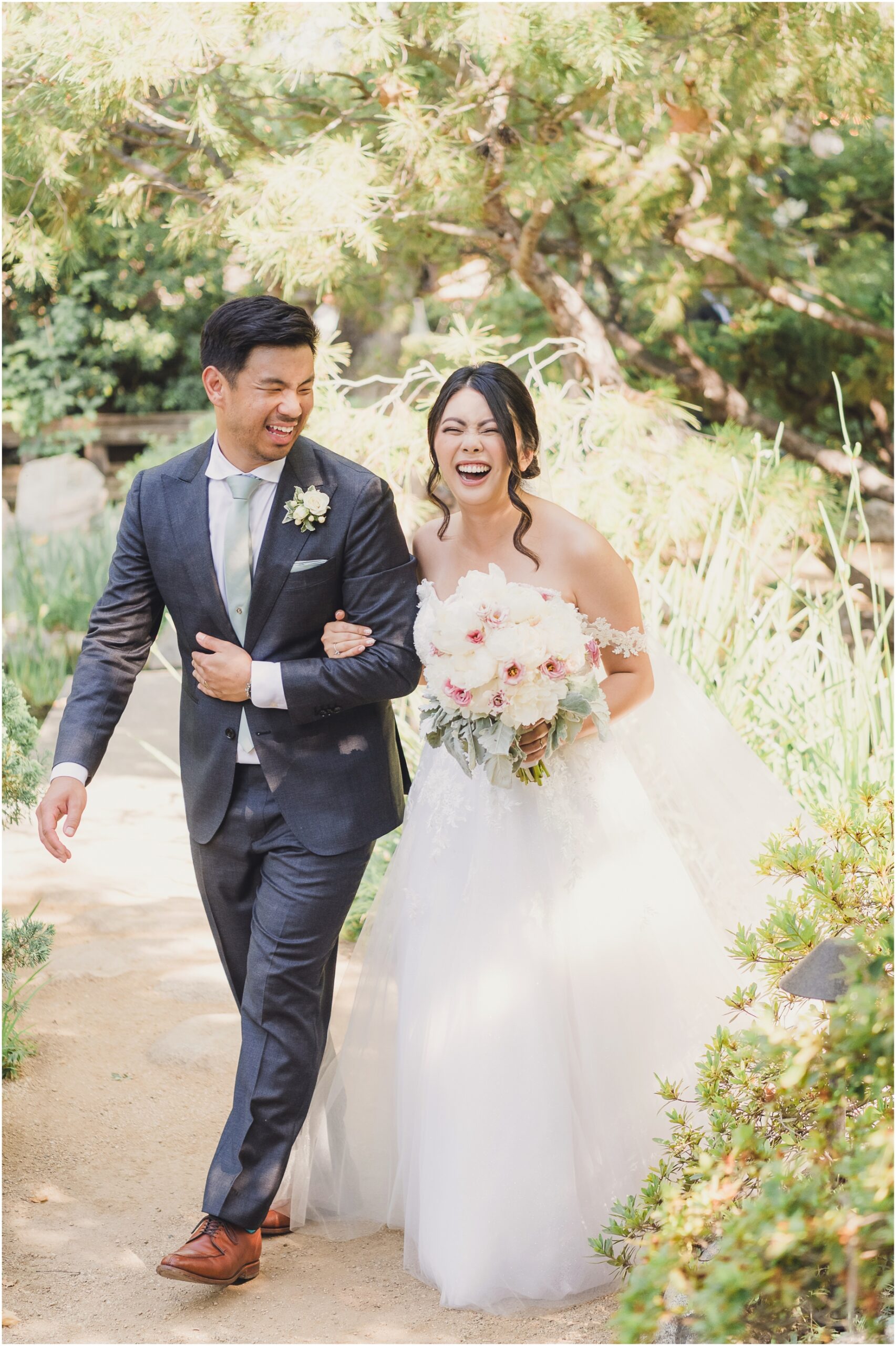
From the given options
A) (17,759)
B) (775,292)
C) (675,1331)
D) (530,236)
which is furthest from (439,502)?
(775,292)

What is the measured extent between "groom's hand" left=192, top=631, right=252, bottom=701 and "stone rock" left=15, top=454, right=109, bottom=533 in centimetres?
827

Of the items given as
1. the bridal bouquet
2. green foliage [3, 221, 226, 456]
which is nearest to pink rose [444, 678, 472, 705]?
the bridal bouquet

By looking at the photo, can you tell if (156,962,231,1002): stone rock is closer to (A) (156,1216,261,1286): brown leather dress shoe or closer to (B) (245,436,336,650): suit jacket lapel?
(A) (156,1216,261,1286): brown leather dress shoe

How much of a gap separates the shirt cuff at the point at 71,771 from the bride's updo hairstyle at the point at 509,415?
3.27ft

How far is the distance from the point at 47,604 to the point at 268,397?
5.90 meters

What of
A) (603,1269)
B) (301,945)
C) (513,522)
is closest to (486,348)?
(513,522)

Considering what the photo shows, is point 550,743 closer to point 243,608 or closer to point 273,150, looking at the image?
point 243,608

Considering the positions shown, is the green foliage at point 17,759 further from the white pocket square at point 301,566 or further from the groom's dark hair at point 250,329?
the groom's dark hair at point 250,329

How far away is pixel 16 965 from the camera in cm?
333

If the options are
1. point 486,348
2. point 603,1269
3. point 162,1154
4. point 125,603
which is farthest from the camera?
point 486,348

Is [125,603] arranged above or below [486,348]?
below

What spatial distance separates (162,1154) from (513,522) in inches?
72.8

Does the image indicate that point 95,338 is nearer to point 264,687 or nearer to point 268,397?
point 268,397

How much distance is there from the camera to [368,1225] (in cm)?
283
